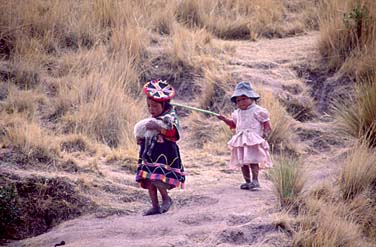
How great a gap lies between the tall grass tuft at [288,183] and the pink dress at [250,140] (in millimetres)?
469

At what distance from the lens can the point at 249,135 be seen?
6398 mm

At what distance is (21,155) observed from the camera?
7.05 meters

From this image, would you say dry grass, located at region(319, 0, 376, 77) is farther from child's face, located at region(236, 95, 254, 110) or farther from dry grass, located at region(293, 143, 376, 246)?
child's face, located at region(236, 95, 254, 110)

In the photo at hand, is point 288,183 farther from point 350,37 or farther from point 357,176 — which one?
point 350,37

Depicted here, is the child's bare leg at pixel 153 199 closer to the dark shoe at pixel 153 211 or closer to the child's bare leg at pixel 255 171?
the dark shoe at pixel 153 211

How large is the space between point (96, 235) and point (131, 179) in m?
1.74

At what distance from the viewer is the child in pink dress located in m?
6.38

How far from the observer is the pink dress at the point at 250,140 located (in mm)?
6371

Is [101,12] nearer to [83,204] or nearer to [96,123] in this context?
[96,123]

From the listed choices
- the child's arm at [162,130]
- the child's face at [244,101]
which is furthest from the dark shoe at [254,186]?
the child's arm at [162,130]

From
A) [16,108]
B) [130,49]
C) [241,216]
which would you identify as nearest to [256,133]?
[241,216]

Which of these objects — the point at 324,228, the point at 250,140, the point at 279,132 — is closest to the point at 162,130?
the point at 250,140

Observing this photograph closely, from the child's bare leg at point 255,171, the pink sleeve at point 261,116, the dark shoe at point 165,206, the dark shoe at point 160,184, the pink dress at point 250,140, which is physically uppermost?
Result: the pink sleeve at point 261,116

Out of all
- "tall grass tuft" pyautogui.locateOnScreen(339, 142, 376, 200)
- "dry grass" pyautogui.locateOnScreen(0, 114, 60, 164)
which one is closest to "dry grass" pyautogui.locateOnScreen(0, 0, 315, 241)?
"dry grass" pyautogui.locateOnScreen(0, 114, 60, 164)
